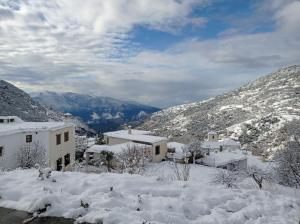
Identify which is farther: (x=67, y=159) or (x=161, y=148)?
(x=161, y=148)

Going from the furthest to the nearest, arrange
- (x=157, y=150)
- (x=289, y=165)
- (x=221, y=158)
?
1. (x=221, y=158)
2. (x=157, y=150)
3. (x=289, y=165)

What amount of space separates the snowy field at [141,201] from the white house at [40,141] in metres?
17.0

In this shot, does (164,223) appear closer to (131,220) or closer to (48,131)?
(131,220)

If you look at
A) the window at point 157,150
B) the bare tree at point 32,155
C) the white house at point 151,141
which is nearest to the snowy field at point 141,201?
the bare tree at point 32,155

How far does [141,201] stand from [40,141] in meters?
22.0

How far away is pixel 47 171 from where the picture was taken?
9.50 metres

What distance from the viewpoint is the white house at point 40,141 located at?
2545 centimetres

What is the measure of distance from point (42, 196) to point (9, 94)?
13813 centimetres

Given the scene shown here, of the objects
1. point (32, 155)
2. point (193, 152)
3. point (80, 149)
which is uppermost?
point (32, 155)

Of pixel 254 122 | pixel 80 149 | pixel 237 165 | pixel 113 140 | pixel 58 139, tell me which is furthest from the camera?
pixel 254 122

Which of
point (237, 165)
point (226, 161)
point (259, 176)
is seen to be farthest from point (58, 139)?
point (237, 165)

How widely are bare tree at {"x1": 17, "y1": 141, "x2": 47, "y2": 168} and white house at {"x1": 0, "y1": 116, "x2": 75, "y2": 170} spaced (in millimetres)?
174

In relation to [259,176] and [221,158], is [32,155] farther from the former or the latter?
[221,158]

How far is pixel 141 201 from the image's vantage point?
766 cm
